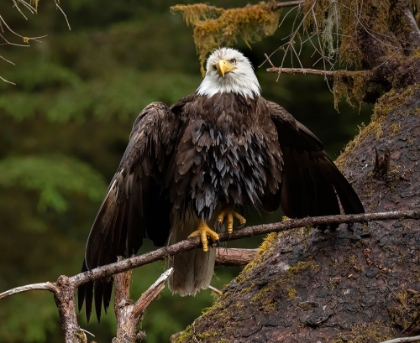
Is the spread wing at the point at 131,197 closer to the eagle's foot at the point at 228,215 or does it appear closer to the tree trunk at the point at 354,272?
the eagle's foot at the point at 228,215

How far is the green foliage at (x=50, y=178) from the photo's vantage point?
37.5 feet

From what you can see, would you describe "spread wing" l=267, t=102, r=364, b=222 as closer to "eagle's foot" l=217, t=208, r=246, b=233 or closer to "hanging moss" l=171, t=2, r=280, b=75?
"eagle's foot" l=217, t=208, r=246, b=233

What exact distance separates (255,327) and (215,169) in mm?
1009

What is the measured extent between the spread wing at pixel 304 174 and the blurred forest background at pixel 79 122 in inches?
246

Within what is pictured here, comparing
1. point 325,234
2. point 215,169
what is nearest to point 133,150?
point 215,169

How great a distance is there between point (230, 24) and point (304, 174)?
217cm

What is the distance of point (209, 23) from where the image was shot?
6.89 meters

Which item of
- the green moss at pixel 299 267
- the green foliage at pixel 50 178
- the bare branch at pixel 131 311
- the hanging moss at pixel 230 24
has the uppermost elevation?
the hanging moss at pixel 230 24

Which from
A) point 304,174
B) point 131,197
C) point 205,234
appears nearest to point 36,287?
point 131,197

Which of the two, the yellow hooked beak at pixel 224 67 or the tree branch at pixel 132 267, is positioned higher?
the yellow hooked beak at pixel 224 67

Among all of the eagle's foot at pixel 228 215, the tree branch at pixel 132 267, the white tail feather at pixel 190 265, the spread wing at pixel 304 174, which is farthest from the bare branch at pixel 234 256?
the tree branch at pixel 132 267

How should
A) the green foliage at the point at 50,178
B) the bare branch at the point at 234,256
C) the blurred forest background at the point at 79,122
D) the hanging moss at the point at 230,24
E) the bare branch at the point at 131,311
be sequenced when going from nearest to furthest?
1. the bare branch at the point at 131,311
2. the bare branch at the point at 234,256
3. the hanging moss at the point at 230,24
4. the green foliage at the point at 50,178
5. the blurred forest background at the point at 79,122

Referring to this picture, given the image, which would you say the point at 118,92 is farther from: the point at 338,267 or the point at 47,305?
the point at 338,267

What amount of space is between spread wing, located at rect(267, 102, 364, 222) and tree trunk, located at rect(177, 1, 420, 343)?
161 millimetres
